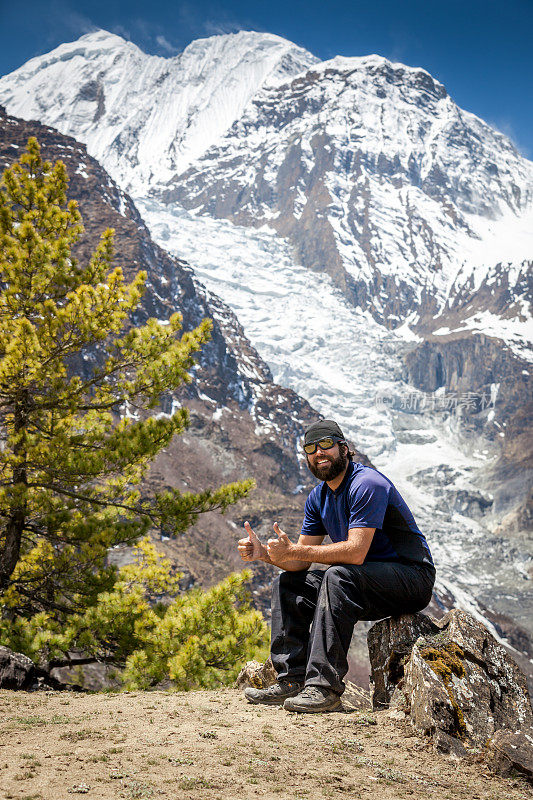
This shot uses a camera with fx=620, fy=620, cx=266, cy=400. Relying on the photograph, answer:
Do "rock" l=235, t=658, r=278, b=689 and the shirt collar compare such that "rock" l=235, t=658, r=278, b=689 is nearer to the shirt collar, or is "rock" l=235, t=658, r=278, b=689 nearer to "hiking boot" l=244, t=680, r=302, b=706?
"hiking boot" l=244, t=680, r=302, b=706

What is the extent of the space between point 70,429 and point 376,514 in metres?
8.30

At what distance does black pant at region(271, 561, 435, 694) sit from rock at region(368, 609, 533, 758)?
1.08 ft

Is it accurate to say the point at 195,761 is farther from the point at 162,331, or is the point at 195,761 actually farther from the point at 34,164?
the point at 34,164

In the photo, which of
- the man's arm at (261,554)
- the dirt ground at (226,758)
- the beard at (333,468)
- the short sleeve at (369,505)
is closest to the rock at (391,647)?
the dirt ground at (226,758)

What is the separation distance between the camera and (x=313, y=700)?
5102mm

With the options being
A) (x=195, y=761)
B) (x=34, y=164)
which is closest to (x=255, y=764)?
(x=195, y=761)

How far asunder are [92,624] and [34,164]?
27.4 feet

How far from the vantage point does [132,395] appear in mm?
11320

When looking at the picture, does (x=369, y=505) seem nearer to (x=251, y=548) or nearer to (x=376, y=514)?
(x=376, y=514)

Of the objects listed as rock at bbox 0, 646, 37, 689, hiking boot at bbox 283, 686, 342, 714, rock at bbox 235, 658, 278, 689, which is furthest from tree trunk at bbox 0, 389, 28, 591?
hiking boot at bbox 283, 686, 342, 714

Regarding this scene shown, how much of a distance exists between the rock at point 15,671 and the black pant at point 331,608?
10.6ft

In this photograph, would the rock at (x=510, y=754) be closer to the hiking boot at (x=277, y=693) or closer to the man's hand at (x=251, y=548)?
the hiking boot at (x=277, y=693)

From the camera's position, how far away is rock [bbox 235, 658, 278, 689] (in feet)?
21.5

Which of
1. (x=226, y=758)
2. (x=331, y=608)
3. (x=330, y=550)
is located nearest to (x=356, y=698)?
(x=331, y=608)
